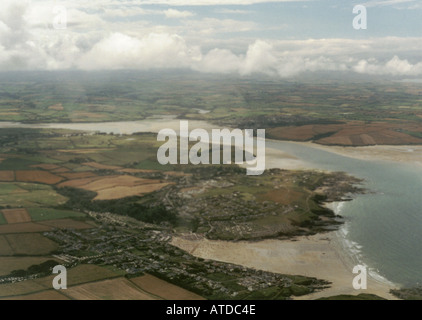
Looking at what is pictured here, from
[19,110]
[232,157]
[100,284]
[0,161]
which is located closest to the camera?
[100,284]

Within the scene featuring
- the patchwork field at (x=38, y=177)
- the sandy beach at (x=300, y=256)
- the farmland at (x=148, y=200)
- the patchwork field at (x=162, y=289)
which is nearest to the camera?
the patchwork field at (x=162, y=289)

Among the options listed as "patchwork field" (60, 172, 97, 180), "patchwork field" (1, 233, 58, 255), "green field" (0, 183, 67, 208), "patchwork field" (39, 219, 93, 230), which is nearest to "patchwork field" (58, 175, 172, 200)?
"patchwork field" (60, 172, 97, 180)

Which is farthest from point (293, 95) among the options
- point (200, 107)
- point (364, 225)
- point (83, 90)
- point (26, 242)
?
point (26, 242)

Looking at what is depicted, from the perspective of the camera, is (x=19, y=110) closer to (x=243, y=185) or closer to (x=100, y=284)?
(x=243, y=185)

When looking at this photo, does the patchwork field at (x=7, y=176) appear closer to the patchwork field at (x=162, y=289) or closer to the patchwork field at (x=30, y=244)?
the patchwork field at (x=30, y=244)

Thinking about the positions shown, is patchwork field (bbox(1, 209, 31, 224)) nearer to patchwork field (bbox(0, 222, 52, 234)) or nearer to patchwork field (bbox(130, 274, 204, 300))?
patchwork field (bbox(0, 222, 52, 234))

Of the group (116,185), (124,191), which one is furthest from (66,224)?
(116,185)

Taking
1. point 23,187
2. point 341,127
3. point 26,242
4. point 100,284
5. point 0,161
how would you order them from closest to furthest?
point 100,284 → point 26,242 → point 23,187 → point 0,161 → point 341,127

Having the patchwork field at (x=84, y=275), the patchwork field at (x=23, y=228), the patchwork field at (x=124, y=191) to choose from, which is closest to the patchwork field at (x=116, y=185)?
the patchwork field at (x=124, y=191)
